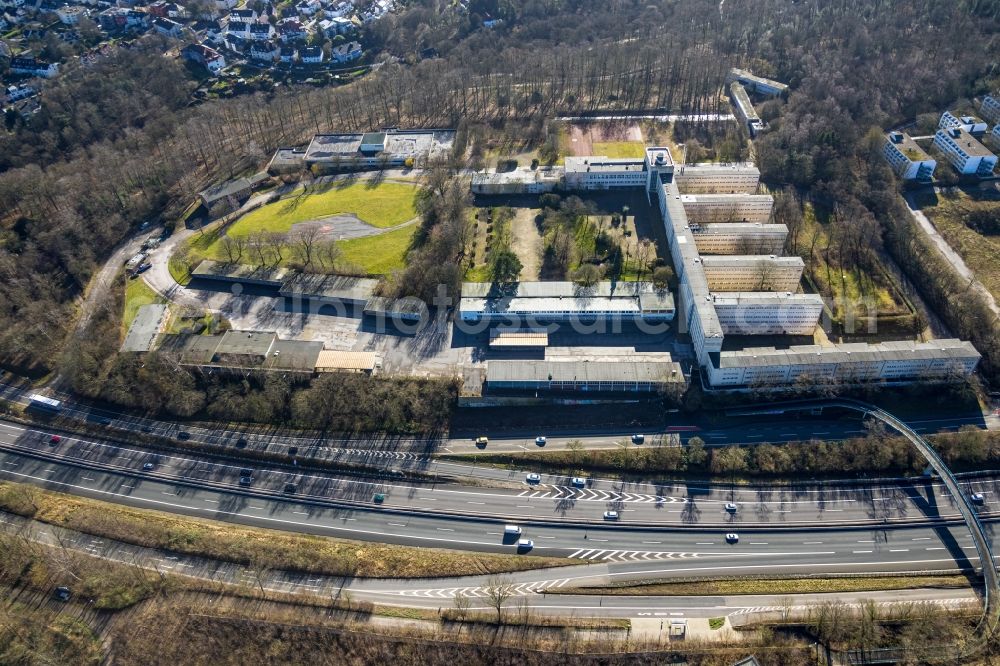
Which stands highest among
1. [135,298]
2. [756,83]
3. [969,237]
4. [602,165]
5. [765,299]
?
[756,83]

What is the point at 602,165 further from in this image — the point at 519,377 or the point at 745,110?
the point at 519,377

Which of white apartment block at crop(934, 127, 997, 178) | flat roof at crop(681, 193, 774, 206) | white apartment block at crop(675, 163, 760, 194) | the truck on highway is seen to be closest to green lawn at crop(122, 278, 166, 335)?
the truck on highway

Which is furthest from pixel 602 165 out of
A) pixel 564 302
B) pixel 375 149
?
pixel 375 149

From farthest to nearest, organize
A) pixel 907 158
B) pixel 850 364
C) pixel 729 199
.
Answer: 1. pixel 907 158
2. pixel 729 199
3. pixel 850 364

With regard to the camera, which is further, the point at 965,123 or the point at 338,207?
the point at 965,123

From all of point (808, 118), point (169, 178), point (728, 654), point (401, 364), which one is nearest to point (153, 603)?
point (401, 364)

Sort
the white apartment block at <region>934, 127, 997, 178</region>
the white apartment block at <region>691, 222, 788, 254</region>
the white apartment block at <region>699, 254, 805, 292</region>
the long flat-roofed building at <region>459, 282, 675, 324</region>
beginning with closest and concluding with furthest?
the long flat-roofed building at <region>459, 282, 675, 324</region>, the white apartment block at <region>699, 254, 805, 292</region>, the white apartment block at <region>691, 222, 788, 254</region>, the white apartment block at <region>934, 127, 997, 178</region>

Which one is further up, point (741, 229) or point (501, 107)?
point (501, 107)

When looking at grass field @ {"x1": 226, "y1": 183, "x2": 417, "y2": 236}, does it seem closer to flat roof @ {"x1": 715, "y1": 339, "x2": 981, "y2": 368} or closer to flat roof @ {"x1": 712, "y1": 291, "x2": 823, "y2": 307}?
flat roof @ {"x1": 712, "y1": 291, "x2": 823, "y2": 307}
